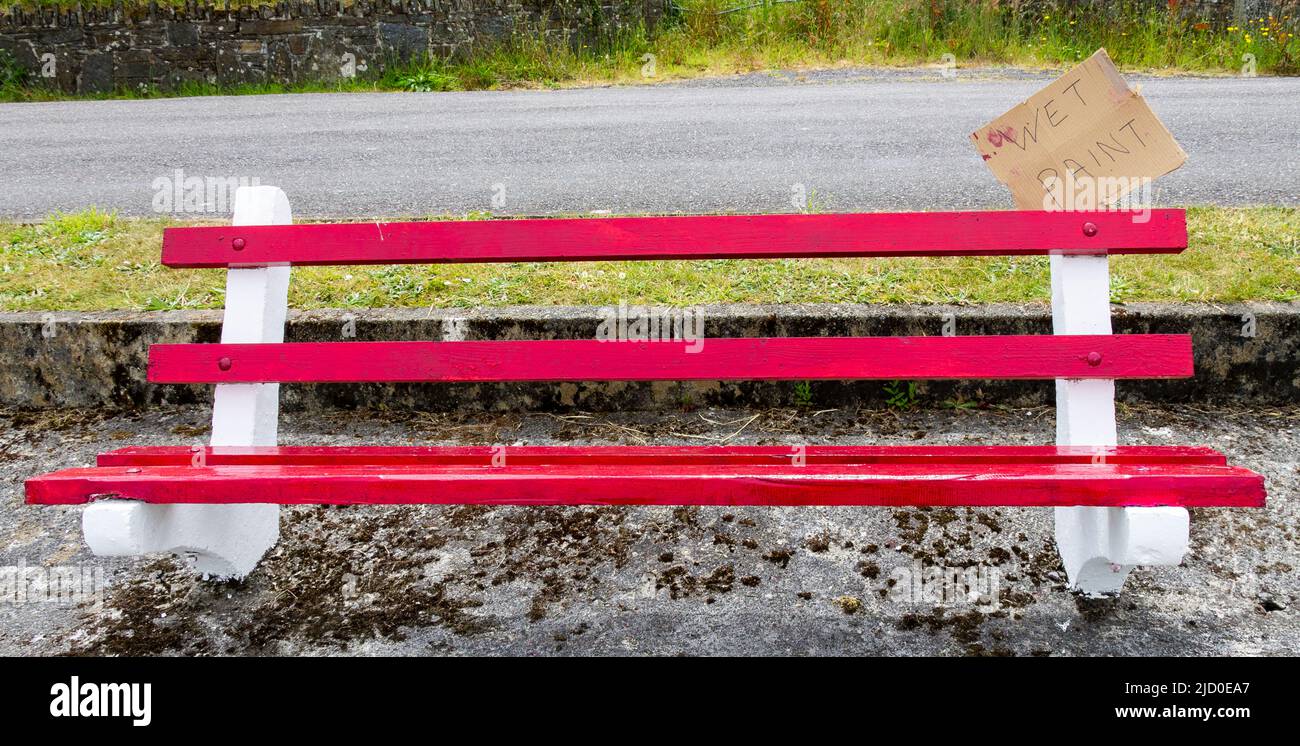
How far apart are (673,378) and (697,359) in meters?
0.09

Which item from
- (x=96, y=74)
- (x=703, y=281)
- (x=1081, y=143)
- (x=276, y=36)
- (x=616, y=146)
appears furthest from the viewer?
(x=96, y=74)

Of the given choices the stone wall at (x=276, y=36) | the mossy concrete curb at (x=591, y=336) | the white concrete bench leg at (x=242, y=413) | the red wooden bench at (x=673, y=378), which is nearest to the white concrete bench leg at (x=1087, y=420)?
the red wooden bench at (x=673, y=378)

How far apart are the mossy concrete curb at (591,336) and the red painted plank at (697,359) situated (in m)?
1.06

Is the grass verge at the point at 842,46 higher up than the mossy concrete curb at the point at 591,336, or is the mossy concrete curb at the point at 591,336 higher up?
the grass verge at the point at 842,46

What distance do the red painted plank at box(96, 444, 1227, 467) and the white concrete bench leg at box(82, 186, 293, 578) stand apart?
0.12m

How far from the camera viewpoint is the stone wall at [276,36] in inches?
400

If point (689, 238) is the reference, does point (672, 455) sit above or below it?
below

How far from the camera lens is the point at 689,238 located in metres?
2.30

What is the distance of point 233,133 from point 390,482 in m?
6.71

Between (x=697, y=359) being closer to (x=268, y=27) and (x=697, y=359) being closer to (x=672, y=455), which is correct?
(x=672, y=455)

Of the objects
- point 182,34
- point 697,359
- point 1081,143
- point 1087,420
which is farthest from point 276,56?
point 1087,420

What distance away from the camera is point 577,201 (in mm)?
5258

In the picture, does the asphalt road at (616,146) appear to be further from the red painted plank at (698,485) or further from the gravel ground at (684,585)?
the red painted plank at (698,485)

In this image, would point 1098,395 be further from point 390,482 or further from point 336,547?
point 336,547
